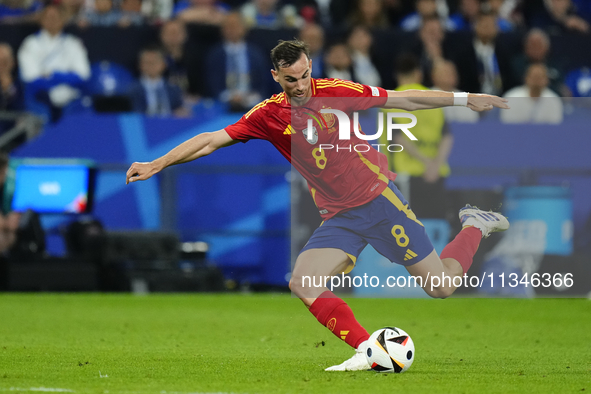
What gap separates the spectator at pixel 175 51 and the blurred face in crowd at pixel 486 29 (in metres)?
4.20

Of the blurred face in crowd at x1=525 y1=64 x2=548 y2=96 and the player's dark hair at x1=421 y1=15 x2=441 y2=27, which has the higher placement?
the player's dark hair at x1=421 y1=15 x2=441 y2=27

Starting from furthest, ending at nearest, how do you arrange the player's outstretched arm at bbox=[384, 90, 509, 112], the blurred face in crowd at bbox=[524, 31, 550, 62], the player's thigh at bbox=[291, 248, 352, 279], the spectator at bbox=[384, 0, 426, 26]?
the spectator at bbox=[384, 0, 426, 26] → the blurred face in crowd at bbox=[524, 31, 550, 62] → the player's outstretched arm at bbox=[384, 90, 509, 112] → the player's thigh at bbox=[291, 248, 352, 279]

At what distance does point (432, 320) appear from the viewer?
8859mm

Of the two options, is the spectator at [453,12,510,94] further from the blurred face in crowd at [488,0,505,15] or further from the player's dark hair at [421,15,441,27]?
the blurred face in crowd at [488,0,505,15]

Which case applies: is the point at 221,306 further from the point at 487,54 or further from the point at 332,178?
the point at 487,54

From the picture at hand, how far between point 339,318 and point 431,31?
8324 millimetres

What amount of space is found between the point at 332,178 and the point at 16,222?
639 centimetres

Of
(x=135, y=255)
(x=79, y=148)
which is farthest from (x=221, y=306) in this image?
(x=79, y=148)

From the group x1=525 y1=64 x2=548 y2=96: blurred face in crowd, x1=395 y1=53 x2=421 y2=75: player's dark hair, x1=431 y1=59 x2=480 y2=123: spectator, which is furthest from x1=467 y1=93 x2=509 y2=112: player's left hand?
x1=525 y1=64 x2=548 y2=96: blurred face in crowd

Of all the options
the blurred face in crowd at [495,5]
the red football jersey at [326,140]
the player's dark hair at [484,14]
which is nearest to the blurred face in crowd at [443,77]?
the player's dark hair at [484,14]

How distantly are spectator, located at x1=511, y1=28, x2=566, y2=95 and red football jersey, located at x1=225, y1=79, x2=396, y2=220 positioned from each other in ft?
25.4

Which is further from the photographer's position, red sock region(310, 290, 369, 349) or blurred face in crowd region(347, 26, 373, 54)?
blurred face in crowd region(347, 26, 373, 54)

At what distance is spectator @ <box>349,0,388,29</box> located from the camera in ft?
44.7

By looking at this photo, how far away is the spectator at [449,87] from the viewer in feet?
33.8
